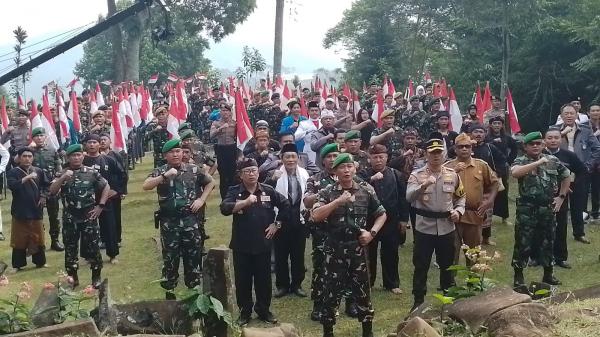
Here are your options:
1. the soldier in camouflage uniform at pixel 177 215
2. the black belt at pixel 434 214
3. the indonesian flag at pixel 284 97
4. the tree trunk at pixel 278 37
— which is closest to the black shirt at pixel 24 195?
the soldier in camouflage uniform at pixel 177 215

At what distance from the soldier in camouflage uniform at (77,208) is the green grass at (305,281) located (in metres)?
0.62

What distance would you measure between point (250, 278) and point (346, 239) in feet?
4.35

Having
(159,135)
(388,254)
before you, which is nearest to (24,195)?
(159,135)

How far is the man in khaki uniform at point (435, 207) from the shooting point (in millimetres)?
6281

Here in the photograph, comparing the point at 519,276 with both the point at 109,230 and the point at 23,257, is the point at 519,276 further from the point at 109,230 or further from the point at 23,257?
the point at 23,257

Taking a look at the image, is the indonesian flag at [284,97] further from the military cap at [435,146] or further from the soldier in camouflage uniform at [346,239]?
the soldier in camouflage uniform at [346,239]

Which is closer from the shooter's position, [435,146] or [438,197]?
[435,146]

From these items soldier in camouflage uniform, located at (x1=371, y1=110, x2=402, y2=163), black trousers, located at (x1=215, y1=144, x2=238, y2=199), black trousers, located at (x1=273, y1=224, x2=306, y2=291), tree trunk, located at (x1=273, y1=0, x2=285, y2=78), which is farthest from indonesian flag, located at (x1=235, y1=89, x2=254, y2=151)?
tree trunk, located at (x1=273, y1=0, x2=285, y2=78)

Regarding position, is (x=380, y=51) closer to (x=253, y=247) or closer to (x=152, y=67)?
(x=152, y=67)

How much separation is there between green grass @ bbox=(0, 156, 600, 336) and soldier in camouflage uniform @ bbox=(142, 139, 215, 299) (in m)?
0.93

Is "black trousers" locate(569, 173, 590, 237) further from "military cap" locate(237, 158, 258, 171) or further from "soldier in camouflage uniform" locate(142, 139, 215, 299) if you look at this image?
"soldier in camouflage uniform" locate(142, 139, 215, 299)

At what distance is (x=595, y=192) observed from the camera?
32.4 ft

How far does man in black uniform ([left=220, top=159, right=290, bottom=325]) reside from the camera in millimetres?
6402

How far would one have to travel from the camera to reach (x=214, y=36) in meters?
34.0
